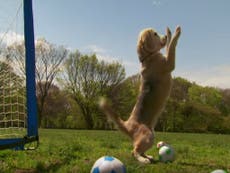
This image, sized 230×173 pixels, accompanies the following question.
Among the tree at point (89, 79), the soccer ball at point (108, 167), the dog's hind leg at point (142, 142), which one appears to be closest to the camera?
the soccer ball at point (108, 167)

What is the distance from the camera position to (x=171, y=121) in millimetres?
54281

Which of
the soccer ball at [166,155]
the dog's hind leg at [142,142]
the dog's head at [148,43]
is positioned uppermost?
the dog's head at [148,43]

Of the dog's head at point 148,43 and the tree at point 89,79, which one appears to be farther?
the tree at point 89,79

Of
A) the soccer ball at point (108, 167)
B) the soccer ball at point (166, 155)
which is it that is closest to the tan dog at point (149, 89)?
the soccer ball at point (166, 155)

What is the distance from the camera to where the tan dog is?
6.53m

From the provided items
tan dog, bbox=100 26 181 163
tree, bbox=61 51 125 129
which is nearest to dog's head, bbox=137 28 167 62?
tan dog, bbox=100 26 181 163

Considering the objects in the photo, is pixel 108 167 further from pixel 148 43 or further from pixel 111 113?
pixel 148 43

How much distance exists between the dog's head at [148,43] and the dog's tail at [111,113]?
111cm

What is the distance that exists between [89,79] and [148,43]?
1982 inches

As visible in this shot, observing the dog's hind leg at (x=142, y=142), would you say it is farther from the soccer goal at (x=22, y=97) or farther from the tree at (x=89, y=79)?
the tree at (x=89, y=79)

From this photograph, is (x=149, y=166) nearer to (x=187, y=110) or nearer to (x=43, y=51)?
(x=43, y=51)

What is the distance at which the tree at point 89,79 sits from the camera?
184ft

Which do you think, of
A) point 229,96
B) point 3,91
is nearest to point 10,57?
point 3,91

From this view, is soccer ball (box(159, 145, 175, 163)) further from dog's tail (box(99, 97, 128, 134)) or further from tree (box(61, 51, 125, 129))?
tree (box(61, 51, 125, 129))
